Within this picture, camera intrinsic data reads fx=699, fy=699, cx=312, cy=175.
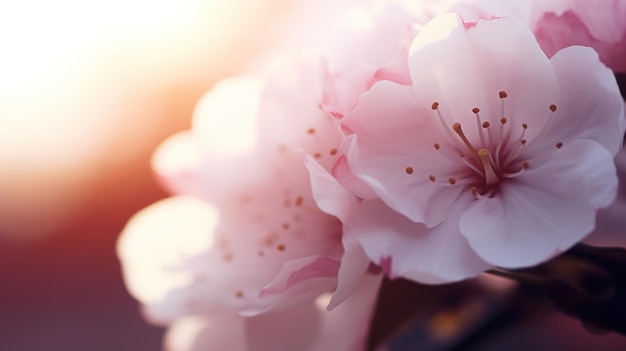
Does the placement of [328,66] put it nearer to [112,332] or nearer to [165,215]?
[165,215]

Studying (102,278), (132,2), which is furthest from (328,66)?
(102,278)

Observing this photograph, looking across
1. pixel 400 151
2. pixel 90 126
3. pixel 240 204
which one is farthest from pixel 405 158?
pixel 90 126

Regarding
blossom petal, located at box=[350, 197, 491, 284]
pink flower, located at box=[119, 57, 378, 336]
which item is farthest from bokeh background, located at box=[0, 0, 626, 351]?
blossom petal, located at box=[350, 197, 491, 284]

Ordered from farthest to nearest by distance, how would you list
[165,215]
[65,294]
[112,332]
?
[65,294] < [112,332] < [165,215]

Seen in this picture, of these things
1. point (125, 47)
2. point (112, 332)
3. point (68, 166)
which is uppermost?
point (125, 47)

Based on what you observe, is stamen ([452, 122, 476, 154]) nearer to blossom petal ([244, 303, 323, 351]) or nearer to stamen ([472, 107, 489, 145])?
stamen ([472, 107, 489, 145])

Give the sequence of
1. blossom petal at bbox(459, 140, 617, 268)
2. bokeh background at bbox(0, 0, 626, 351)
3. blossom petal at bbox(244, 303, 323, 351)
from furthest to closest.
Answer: bokeh background at bbox(0, 0, 626, 351) < blossom petal at bbox(244, 303, 323, 351) < blossom petal at bbox(459, 140, 617, 268)

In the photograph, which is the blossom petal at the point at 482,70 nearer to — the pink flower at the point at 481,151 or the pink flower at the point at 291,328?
the pink flower at the point at 481,151
